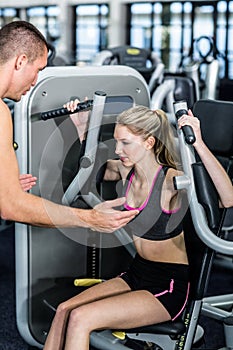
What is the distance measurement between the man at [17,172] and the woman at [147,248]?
0.18m

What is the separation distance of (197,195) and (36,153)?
730 mm

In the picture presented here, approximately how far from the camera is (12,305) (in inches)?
123

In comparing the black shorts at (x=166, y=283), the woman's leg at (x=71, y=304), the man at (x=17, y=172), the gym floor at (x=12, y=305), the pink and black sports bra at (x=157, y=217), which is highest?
the man at (x=17, y=172)

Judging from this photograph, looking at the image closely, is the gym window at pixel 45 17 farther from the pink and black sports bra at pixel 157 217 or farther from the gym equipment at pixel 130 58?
the pink and black sports bra at pixel 157 217

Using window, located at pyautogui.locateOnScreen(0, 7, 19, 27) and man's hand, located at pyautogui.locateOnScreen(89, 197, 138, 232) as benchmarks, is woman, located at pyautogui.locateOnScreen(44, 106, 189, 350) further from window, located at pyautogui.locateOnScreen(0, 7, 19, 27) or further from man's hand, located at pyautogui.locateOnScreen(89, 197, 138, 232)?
window, located at pyautogui.locateOnScreen(0, 7, 19, 27)

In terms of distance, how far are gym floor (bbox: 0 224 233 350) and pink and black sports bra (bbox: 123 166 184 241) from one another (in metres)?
0.50

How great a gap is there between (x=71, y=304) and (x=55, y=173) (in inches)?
23.1

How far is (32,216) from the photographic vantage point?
1.96 meters

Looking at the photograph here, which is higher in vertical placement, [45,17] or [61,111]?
[45,17]

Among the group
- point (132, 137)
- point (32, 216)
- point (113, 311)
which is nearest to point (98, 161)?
point (132, 137)

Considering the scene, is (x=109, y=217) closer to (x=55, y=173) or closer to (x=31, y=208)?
(x=31, y=208)

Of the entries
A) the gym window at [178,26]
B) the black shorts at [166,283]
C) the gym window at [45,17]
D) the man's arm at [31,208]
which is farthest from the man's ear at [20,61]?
the gym window at [45,17]

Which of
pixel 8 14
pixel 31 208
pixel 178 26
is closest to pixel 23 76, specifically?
pixel 31 208

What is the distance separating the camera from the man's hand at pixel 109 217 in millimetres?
1878
